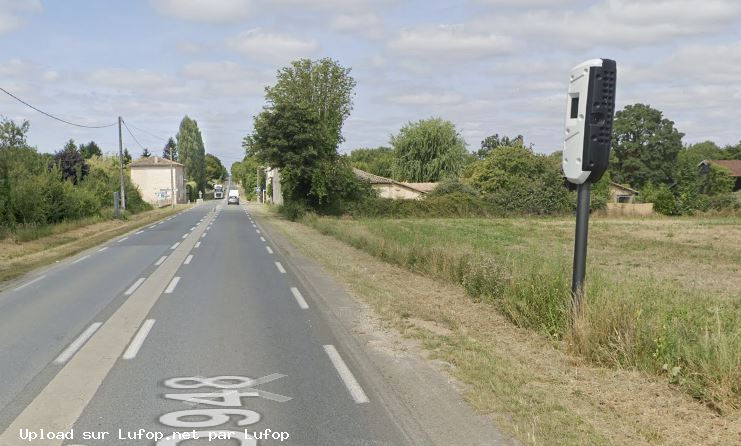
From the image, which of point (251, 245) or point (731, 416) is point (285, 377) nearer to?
point (731, 416)

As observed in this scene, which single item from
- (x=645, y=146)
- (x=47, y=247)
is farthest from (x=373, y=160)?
(x=47, y=247)

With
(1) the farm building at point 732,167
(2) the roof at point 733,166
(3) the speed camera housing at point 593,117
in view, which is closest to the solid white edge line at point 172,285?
(3) the speed camera housing at point 593,117

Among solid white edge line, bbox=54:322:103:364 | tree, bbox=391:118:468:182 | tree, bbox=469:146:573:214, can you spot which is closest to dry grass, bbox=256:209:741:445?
solid white edge line, bbox=54:322:103:364

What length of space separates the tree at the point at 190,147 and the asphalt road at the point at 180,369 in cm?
10826

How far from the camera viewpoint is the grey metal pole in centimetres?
666

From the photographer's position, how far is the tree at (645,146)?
78.8m

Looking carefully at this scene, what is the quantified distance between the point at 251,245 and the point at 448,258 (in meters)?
11.8

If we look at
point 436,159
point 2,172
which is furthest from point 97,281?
point 436,159

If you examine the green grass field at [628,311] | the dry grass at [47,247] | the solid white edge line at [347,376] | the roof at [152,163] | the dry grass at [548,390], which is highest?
the roof at [152,163]

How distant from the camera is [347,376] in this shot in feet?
20.0

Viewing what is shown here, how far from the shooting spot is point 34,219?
89.6 feet

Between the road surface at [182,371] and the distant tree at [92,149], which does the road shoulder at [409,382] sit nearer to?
the road surface at [182,371]

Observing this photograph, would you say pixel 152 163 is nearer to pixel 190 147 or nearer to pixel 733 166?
pixel 190 147

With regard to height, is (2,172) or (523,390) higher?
(2,172)
